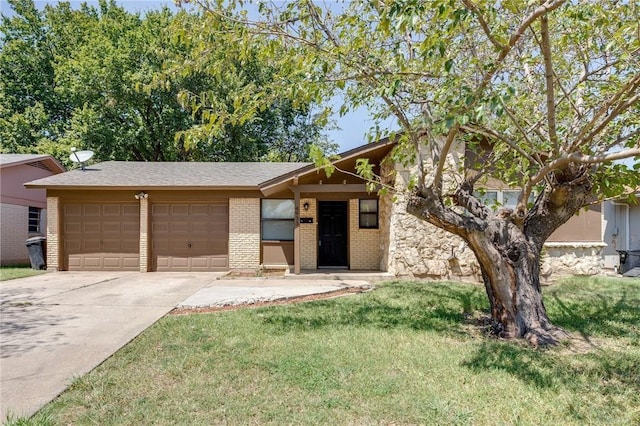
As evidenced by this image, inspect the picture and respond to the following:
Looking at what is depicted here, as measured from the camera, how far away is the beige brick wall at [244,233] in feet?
39.5

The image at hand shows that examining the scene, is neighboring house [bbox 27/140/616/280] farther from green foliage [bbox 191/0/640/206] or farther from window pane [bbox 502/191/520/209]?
green foliage [bbox 191/0/640/206]

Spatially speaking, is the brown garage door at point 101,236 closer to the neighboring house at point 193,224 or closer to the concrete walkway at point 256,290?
the neighboring house at point 193,224

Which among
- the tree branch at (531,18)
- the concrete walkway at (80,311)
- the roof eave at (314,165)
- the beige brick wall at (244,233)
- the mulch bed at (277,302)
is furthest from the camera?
the beige brick wall at (244,233)

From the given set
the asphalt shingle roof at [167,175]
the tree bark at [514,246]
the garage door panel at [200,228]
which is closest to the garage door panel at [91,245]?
the asphalt shingle roof at [167,175]

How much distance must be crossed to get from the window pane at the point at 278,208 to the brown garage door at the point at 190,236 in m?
1.31

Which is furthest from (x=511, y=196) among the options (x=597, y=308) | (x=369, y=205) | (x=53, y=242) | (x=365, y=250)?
(x=53, y=242)

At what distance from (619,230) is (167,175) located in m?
16.8

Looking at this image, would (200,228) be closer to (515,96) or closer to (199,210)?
(199,210)

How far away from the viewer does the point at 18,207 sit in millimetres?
14273

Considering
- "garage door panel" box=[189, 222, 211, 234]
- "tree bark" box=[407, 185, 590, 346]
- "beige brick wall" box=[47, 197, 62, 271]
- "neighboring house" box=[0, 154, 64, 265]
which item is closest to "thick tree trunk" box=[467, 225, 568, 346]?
"tree bark" box=[407, 185, 590, 346]

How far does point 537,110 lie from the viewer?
6.39m

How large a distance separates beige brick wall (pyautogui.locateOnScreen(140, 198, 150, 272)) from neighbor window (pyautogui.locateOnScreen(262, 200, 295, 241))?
150 inches

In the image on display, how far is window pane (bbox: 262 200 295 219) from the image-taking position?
12.3 metres

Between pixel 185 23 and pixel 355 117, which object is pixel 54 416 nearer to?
pixel 185 23
